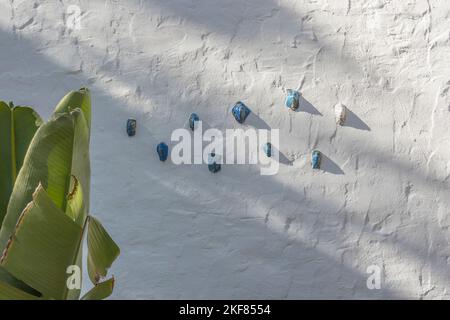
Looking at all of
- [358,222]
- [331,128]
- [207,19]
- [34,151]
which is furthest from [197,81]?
[34,151]

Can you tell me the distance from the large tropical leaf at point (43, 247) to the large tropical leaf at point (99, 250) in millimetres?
70

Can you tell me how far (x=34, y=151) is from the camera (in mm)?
2852

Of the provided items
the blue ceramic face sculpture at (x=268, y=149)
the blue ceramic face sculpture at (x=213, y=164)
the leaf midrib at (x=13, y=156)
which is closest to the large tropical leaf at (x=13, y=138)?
the leaf midrib at (x=13, y=156)

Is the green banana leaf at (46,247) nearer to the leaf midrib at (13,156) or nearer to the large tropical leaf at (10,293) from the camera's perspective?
the large tropical leaf at (10,293)

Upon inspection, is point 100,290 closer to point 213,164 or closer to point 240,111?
point 213,164

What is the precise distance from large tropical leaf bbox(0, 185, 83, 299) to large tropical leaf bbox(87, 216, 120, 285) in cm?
7

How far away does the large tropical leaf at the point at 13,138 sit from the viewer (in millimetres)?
3199

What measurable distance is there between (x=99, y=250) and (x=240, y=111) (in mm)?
1615

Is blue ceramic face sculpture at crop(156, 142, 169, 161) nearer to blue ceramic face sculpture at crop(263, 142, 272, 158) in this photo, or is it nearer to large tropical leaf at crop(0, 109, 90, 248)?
blue ceramic face sculpture at crop(263, 142, 272, 158)

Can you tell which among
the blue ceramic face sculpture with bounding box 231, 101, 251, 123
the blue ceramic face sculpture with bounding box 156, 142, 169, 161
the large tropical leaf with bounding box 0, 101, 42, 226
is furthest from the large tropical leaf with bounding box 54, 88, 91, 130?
the blue ceramic face sculpture with bounding box 231, 101, 251, 123

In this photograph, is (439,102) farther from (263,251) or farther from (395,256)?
(263,251)

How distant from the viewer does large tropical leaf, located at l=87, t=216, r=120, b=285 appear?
9.57 ft

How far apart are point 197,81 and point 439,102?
115cm

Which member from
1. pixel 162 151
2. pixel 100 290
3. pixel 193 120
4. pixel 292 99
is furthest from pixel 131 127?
pixel 100 290
